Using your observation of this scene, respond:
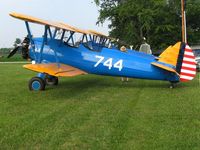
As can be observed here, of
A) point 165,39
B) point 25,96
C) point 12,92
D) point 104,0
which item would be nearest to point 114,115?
point 25,96

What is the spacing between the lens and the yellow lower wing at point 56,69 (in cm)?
1124

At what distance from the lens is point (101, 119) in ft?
24.9

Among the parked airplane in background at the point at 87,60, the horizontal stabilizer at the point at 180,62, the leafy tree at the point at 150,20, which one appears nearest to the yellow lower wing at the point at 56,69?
the parked airplane in background at the point at 87,60

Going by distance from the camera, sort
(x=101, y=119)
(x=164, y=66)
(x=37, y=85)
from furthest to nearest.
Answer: (x=164, y=66), (x=37, y=85), (x=101, y=119)

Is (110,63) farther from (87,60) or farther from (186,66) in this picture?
(186,66)

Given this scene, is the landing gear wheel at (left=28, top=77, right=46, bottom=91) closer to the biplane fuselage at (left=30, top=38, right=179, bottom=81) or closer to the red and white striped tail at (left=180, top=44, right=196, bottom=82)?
the biplane fuselage at (left=30, top=38, right=179, bottom=81)

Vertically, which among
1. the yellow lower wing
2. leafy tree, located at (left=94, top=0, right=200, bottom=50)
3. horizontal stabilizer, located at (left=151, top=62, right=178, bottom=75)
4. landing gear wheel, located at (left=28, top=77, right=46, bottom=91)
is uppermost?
leafy tree, located at (left=94, top=0, right=200, bottom=50)

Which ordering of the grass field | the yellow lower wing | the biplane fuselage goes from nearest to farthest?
the grass field
the yellow lower wing
the biplane fuselage

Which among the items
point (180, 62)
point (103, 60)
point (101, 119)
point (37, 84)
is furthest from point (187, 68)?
point (101, 119)

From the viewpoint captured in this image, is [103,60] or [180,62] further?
[103,60]

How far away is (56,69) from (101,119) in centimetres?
452

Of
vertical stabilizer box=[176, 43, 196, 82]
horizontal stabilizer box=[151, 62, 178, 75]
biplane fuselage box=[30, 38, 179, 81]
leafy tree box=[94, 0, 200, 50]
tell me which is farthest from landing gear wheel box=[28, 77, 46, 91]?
leafy tree box=[94, 0, 200, 50]

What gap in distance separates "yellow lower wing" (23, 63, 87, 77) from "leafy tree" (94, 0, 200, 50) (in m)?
31.8

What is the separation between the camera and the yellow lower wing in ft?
36.9
